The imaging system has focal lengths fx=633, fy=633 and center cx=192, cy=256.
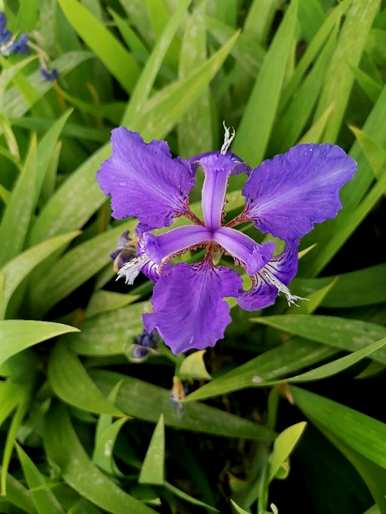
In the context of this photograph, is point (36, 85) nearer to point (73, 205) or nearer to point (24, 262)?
point (73, 205)

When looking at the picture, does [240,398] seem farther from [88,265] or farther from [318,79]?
[318,79]

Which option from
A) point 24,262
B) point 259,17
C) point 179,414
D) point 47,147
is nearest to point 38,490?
point 179,414

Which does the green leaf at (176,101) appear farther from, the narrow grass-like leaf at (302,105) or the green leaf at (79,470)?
the green leaf at (79,470)

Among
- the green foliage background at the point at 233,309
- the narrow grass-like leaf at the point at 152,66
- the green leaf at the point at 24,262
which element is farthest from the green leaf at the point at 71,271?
the narrow grass-like leaf at the point at 152,66

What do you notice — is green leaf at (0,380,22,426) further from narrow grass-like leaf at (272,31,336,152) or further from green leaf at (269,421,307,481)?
narrow grass-like leaf at (272,31,336,152)

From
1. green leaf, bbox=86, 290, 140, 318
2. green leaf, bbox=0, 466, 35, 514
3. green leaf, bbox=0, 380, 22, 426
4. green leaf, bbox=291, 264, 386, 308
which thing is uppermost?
green leaf, bbox=0, 380, 22, 426

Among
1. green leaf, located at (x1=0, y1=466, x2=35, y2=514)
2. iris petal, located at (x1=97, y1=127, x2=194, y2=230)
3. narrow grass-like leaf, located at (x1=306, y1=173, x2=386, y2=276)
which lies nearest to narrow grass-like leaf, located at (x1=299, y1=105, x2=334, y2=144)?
narrow grass-like leaf, located at (x1=306, y1=173, x2=386, y2=276)

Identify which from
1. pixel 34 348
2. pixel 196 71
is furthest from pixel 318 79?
→ pixel 34 348
